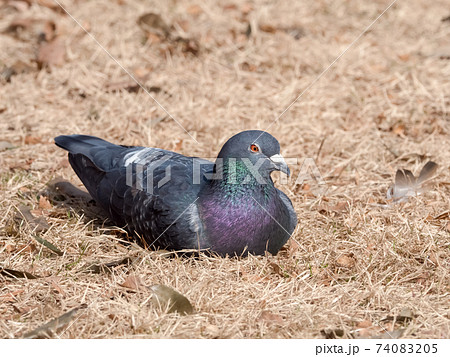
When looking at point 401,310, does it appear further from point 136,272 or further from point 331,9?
point 331,9

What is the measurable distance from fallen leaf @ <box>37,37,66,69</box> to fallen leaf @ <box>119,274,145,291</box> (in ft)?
12.0

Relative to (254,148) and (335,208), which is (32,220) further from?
(335,208)

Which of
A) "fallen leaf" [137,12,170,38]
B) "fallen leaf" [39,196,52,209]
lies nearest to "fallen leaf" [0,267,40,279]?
"fallen leaf" [39,196,52,209]

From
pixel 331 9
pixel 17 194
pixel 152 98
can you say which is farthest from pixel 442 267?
pixel 331 9

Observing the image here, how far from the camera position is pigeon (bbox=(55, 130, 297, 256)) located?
3.31 metres

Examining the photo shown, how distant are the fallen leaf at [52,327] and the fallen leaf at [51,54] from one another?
389 centimetres

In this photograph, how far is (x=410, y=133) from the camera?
5113 millimetres

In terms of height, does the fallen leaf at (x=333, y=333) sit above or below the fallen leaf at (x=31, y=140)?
below

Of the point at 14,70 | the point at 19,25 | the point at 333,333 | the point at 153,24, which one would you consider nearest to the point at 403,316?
the point at 333,333

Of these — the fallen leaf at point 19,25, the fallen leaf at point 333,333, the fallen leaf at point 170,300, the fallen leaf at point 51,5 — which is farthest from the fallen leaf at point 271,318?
the fallen leaf at point 51,5

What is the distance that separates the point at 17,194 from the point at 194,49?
299cm

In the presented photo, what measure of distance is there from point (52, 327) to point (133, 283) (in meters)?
0.49

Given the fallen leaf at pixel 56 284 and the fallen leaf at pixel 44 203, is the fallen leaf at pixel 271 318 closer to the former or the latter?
the fallen leaf at pixel 56 284

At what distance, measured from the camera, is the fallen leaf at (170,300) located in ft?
9.34
